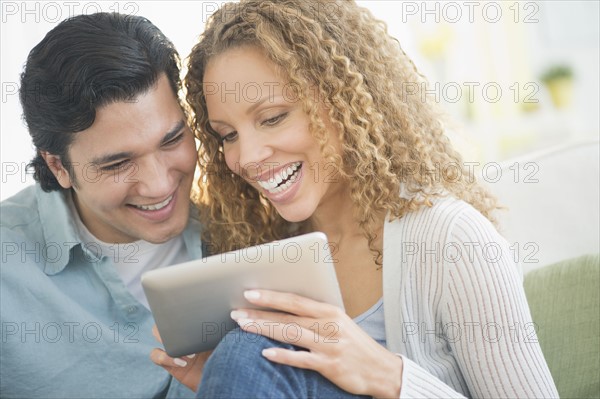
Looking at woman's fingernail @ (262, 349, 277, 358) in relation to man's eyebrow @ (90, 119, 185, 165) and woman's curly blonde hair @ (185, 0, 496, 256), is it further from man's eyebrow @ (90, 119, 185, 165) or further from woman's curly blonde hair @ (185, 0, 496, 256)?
man's eyebrow @ (90, 119, 185, 165)

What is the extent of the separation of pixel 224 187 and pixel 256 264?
2.09 feet

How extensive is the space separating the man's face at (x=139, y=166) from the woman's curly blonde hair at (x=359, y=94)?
0.34 feet

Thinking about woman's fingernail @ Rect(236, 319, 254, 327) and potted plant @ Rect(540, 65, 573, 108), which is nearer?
woman's fingernail @ Rect(236, 319, 254, 327)

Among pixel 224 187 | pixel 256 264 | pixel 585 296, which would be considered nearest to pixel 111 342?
pixel 224 187

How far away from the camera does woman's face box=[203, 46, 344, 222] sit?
1.46 m

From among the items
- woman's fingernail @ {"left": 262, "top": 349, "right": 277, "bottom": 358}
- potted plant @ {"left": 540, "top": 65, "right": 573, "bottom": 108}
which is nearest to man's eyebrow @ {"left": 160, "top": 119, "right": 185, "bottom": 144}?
woman's fingernail @ {"left": 262, "top": 349, "right": 277, "bottom": 358}

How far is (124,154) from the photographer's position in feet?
5.44

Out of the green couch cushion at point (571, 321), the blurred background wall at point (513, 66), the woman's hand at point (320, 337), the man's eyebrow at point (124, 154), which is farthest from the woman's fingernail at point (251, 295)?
the blurred background wall at point (513, 66)

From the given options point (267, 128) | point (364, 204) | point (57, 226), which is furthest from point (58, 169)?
point (364, 204)

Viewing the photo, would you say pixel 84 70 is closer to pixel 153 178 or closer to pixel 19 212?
pixel 153 178

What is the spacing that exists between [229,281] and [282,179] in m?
0.38

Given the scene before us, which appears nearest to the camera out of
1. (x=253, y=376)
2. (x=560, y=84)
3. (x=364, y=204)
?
(x=253, y=376)

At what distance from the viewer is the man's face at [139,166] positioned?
1.65m

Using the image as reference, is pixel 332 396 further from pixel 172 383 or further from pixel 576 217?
pixel 576 217
